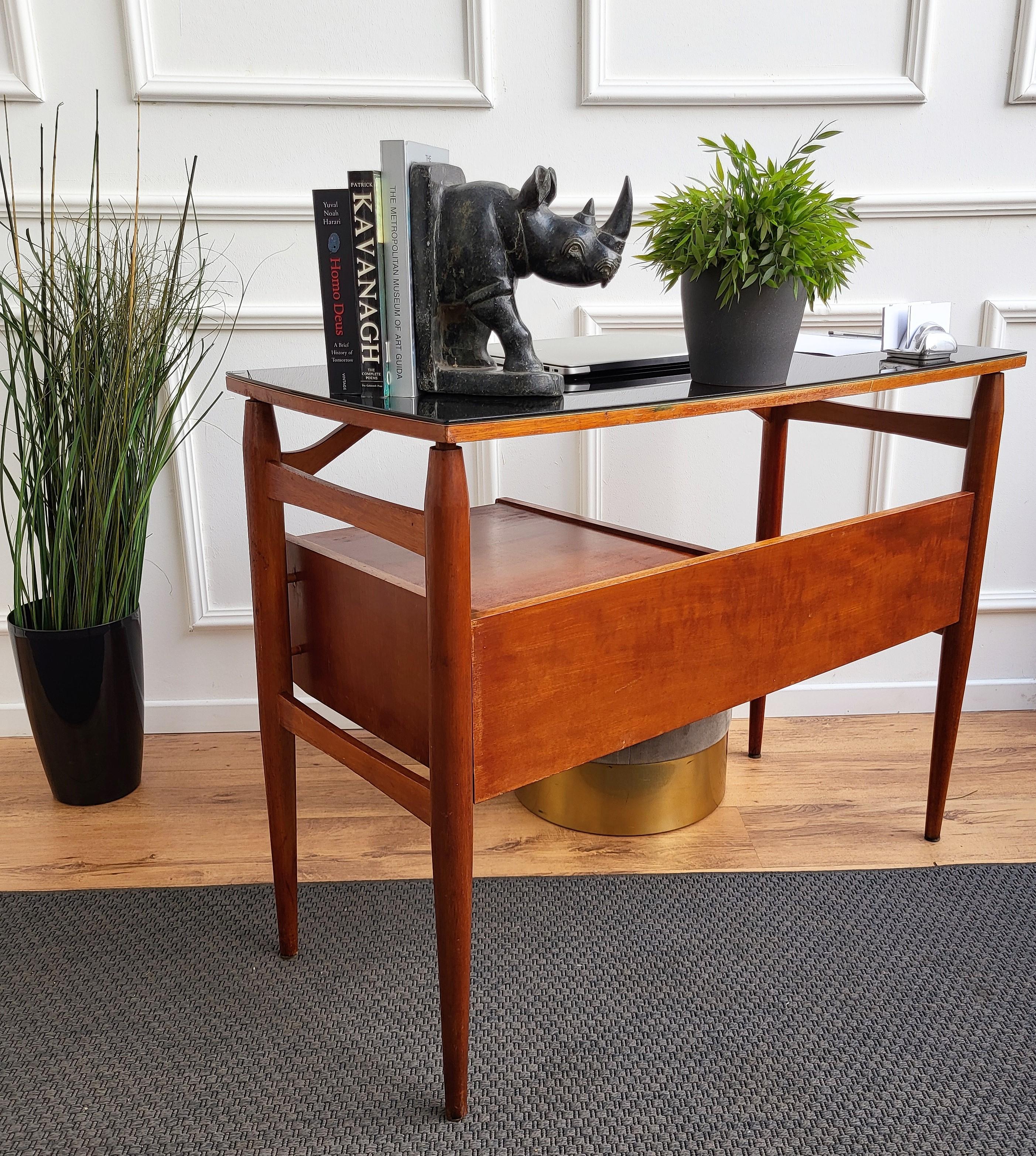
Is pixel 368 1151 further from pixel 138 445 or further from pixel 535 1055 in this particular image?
pixel 138 445

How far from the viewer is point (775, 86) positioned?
1.74m

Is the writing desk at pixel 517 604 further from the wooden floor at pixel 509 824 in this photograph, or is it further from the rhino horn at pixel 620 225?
the wooden floor at pixel 509 824

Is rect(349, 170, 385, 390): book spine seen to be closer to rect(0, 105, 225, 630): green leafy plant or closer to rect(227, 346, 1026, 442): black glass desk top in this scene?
rect(227, 346, 1026, 442): black glass desk top

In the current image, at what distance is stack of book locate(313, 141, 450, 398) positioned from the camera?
992 millimetres

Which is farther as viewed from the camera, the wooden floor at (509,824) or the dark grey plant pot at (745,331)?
the wooden floor at (509,824)

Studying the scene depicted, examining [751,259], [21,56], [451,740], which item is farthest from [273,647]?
[21,56]

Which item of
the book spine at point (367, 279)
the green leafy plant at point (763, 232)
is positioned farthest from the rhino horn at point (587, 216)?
the book spine at point (367, 279)

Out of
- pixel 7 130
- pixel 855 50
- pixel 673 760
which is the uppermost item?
pixel 855 50

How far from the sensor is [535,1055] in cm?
114

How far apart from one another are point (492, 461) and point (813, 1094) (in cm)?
118

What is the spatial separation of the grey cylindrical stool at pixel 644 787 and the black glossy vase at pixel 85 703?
2.36 ft

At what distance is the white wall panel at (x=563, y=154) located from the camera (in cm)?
168

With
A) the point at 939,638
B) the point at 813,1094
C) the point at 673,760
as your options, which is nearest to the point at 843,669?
the point at 939,638

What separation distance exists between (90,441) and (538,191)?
3.10ft
